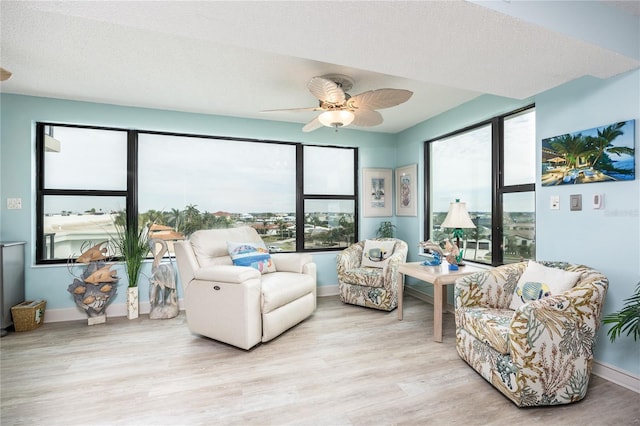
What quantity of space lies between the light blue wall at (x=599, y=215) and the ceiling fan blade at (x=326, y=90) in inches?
70.9

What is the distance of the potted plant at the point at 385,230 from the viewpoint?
4.71m

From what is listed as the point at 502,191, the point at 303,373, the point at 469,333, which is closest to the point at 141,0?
the point at 303,373

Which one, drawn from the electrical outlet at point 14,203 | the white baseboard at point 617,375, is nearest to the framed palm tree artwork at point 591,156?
the white baseboard at point 617,375

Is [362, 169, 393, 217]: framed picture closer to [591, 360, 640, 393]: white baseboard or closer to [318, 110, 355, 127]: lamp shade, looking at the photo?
[318, 110, 355, 127]: lamp shade

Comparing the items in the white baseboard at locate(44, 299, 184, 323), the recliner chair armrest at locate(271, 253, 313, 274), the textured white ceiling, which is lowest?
the white baseboard at locate(44, 299, 184, 323)

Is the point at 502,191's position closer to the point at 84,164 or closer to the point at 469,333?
the point at 469,333

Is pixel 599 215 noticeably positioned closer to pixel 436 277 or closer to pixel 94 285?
pixel 436 277

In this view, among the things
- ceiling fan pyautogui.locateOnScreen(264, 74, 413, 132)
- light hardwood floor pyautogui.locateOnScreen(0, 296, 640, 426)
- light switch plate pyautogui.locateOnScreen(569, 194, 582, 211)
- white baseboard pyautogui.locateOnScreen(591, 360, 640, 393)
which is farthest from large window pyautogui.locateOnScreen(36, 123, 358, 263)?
white baseboard pyautogui.locateOnScreen(591, 360, 640, 393)

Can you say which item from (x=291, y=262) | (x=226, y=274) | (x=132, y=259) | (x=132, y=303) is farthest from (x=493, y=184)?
(x=132, y=303)

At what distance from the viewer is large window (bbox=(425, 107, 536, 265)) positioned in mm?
2980

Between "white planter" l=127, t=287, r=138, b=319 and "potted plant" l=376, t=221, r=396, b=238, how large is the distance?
11.0ft

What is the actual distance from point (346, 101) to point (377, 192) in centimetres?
239

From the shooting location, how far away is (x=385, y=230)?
4.71 m

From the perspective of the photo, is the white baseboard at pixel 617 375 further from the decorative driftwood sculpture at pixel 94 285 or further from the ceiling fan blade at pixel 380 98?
the decorative driftwood sculpture at pixel 94 285
